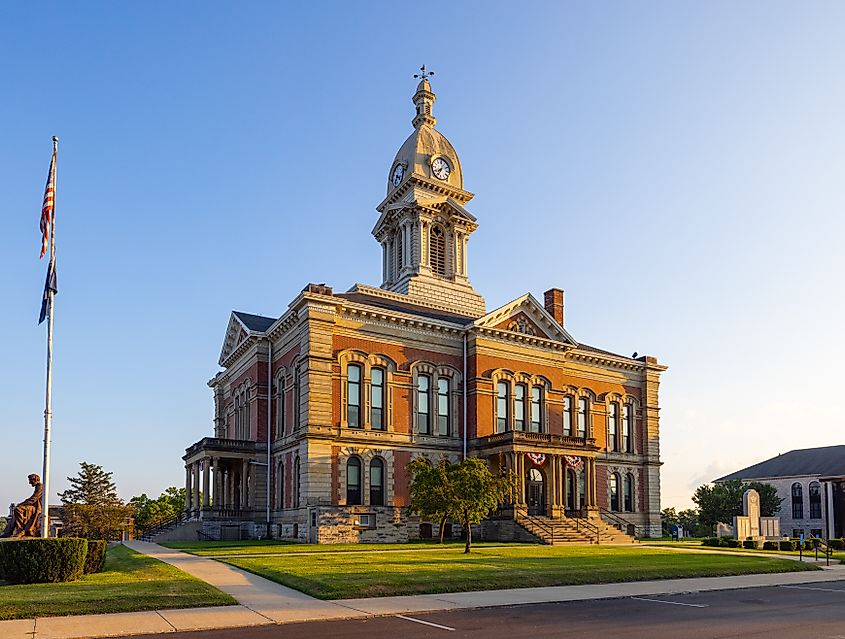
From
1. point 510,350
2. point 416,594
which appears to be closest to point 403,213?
point 510,350

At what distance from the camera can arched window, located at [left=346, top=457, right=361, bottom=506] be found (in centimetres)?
4370

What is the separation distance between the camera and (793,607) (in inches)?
735

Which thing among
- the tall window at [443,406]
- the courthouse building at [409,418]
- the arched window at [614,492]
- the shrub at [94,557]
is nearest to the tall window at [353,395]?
the courthouse building at [409,418]

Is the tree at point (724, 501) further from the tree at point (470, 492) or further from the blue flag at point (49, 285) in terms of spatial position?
the blue flag at point (49, 285)

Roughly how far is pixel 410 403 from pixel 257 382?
30.6 feet

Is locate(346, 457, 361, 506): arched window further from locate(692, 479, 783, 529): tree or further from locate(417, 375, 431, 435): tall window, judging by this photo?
locate(692, 479, 783, 529): tree

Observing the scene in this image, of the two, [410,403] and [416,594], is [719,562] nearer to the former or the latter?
[416,594]

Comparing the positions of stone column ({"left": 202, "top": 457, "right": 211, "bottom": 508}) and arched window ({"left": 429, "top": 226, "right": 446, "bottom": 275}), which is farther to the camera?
arched window ({"left": 429, "top": 226, "right": 446, "bottom": 275})

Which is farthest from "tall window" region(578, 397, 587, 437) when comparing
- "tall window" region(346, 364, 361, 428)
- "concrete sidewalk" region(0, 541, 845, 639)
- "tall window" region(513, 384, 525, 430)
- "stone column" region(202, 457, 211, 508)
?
"concrete sidewalk" region(0, 541, 845, 639)

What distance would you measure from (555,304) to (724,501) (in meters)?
23.4

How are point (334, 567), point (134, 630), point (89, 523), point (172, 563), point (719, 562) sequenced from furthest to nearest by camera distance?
point (89, 523)
point (719, 562)
point (172, 563)
point (334, 567)
point (134, 630)

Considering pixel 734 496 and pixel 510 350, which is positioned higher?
pixel 510 350

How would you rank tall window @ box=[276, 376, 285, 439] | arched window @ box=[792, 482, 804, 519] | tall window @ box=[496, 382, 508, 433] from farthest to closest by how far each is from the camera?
1. arched window @ box=[792, 482, 804, 519]
2. tall window @ box=[496, 382, 508, 433]
3. tall window @ box=[276, 376, 285, 439]

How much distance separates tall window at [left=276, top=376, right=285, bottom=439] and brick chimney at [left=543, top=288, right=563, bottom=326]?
21.0 m
